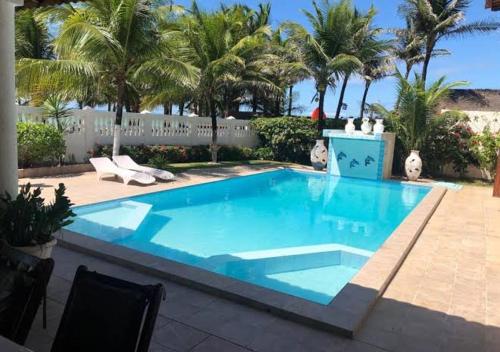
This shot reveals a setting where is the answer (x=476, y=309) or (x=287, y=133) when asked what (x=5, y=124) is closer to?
(x=476, y=309)

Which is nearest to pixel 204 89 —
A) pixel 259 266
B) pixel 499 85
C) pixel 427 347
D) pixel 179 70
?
pixel 179 70

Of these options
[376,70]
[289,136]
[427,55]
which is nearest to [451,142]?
[289,136]

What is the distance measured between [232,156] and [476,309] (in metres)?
15.3

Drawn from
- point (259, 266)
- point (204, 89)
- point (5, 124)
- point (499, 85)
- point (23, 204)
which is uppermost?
point (499, 85)

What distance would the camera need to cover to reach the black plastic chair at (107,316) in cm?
225

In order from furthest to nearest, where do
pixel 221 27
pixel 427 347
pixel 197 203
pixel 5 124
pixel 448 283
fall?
pixel 221 27, pixel 197 203, pixel 448 283, pixel 5 124, pixel 427 347

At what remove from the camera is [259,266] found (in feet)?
21.8

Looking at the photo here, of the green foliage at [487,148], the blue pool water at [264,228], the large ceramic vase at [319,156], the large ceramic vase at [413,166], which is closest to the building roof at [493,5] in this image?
the blue pool water at [264,228]

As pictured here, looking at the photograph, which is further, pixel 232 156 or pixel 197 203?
pixel 232 156

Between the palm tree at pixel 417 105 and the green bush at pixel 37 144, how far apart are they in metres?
12.4

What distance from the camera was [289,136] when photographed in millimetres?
19750

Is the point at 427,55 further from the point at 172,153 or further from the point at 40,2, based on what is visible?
the point at 40,2

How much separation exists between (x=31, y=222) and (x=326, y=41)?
16624mm

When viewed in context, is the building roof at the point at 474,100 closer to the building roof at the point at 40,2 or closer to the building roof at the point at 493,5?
the building roof at the point at 493,5
